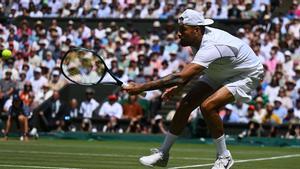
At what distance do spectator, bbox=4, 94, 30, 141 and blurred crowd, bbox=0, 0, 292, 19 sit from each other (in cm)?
701

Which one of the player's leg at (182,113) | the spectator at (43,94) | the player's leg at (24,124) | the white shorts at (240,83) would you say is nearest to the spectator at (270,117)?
the player's leg at (24,124)

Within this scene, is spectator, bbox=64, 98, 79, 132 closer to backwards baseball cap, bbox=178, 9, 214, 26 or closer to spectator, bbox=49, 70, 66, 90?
spectator, bbox=49, 70, 66, 90

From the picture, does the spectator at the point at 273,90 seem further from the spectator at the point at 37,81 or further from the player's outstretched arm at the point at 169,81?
the player's outstretched arm at the point at 169,81

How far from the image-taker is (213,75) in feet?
35.8

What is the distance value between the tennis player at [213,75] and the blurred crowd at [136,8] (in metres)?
15.7

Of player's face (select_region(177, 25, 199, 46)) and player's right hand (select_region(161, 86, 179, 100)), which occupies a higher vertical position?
player's face (select_region(177, 25, 199, 46))

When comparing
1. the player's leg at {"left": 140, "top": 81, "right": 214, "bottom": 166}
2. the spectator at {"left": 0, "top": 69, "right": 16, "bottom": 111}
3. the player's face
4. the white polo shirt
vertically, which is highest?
the player's face

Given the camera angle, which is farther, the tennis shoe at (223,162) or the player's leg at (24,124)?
the player's leg at (24,124)

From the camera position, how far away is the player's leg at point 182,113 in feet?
A: 36.0

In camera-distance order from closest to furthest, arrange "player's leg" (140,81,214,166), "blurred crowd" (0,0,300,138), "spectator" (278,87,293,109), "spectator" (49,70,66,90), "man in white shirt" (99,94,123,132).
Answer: "player's leg" (140,81,214,166) → "spectator" (278,87,293,109) → "blurred crowd" (0,0,300,138) → "man in white shirt" (99,94,123,132) → "spectator" (49,70,66,90)

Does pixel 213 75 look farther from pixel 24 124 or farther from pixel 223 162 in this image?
pixel 24 124

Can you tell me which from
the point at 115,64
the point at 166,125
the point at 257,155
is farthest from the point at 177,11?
the point at 257,155

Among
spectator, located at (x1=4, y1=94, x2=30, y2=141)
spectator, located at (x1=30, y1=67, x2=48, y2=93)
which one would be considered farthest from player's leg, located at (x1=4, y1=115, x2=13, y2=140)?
spectator, located at (x1=30, y1=67, x2=48, y2=93)

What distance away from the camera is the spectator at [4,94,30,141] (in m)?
22.7
